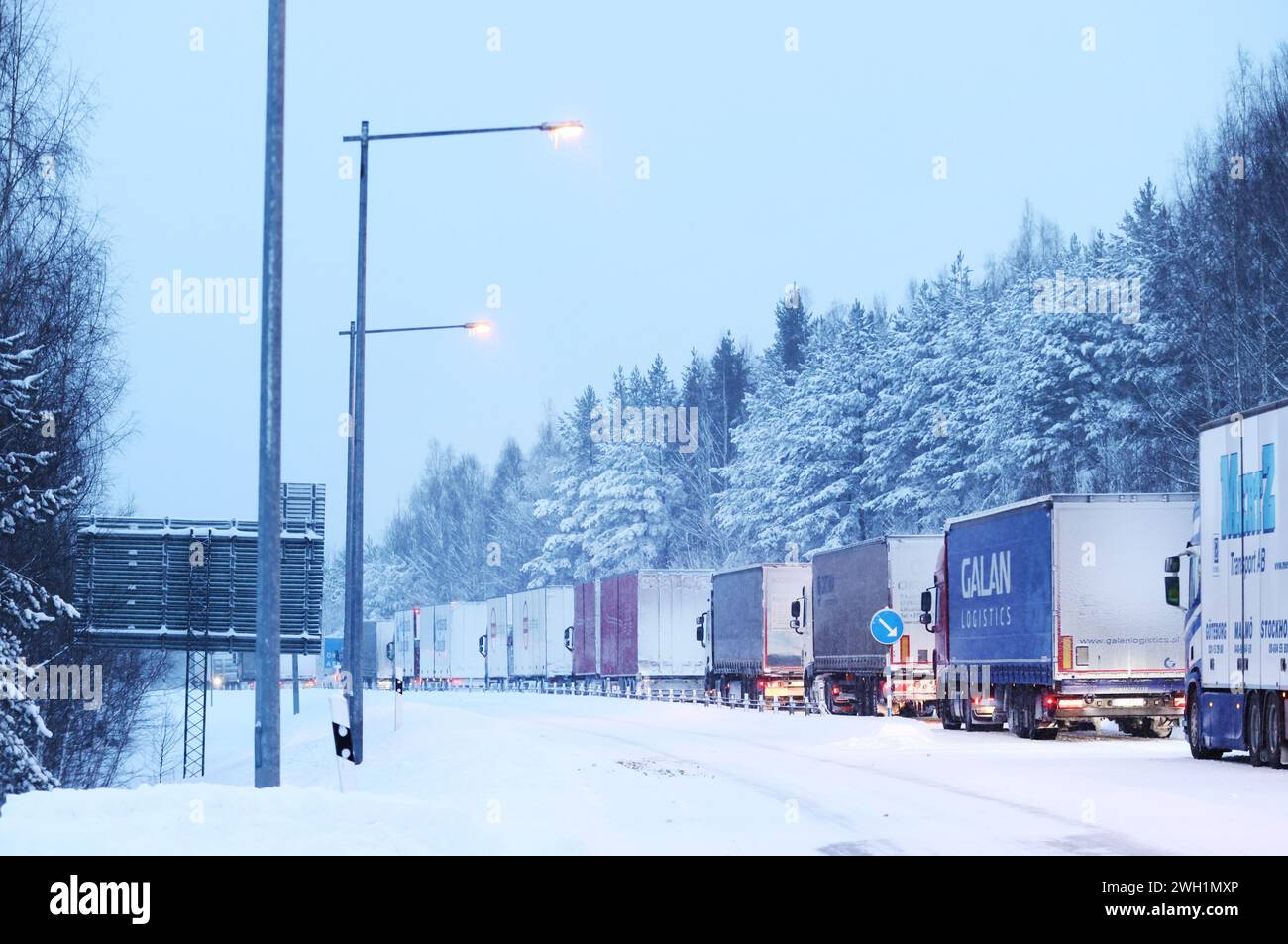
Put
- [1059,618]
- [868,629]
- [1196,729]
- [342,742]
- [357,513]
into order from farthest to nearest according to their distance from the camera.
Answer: [868,629], [1059,618], [357,513], [1196,729], [342,742]

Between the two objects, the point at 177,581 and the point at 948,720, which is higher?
the point at 177,581

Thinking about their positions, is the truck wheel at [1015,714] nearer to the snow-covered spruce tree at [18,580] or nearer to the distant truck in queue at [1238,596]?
the distant truck in queue at [1238,596]

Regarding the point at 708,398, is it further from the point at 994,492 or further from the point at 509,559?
the point at 994,492

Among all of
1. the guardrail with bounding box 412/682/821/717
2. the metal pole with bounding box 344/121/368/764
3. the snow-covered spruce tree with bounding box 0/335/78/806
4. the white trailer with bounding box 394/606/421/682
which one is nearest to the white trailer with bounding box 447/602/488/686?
the guardrail with bounding box 412/682/821/717

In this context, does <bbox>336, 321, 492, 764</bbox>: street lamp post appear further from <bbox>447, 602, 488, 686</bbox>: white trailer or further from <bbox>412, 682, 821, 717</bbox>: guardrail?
<bbox>447, 602, 488, 686</bbox>: white trailer

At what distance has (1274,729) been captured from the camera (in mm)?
24594

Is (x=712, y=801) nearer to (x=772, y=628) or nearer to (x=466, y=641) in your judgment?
(x=772, y=628)

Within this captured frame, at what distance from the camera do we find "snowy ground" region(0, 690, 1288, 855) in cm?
1357

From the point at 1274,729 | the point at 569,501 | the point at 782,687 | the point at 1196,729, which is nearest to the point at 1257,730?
the point at 1274,729

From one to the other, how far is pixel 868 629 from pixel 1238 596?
1918 cm

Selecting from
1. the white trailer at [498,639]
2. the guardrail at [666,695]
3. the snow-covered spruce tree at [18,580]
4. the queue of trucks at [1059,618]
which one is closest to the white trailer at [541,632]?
the guardrail at [666,695]

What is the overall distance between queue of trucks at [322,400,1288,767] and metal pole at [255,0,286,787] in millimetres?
13232

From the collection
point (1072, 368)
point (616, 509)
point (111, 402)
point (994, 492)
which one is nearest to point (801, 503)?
point (994, 492)

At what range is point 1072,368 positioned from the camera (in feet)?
206
